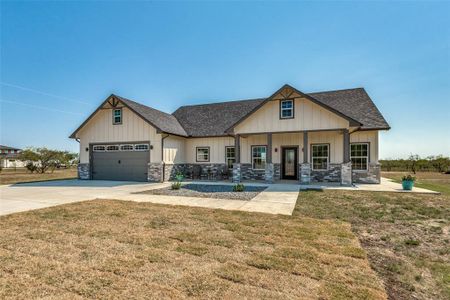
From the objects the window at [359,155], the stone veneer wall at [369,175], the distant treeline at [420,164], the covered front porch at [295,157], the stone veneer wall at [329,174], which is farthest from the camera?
the distant treeline at [420,164]

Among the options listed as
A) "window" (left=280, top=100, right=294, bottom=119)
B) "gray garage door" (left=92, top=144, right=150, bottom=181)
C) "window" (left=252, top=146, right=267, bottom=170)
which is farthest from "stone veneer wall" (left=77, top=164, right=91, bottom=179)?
"window" (left=280, top=100, right=294, bottom=119)

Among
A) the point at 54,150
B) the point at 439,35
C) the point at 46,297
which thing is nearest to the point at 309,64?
the point at 439,35

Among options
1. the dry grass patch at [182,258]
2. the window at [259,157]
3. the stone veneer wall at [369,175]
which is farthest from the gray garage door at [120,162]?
the stone veneer wall at [369,175]

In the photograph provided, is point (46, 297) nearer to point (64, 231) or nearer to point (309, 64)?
point (64, 231)

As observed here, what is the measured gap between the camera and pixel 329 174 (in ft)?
49.1

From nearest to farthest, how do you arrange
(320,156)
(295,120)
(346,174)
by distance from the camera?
(346,174), (295,120), (320,156)

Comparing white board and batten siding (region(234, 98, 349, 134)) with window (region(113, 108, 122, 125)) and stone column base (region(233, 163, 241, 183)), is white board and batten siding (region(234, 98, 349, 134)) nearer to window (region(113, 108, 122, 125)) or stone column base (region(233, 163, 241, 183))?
stone column base (region(233, 163, 241, 183))

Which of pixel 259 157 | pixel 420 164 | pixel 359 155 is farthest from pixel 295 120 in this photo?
pixel 420 164

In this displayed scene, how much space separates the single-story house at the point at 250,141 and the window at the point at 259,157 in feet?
0.24

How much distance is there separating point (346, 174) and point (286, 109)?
17.3 ft

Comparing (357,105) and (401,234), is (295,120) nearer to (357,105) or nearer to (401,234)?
(357,105)

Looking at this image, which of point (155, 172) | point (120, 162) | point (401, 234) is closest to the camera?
point (401, 234)

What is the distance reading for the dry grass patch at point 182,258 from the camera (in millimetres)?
2809

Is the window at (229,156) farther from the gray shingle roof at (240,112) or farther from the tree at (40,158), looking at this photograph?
the tree at (40,158)
